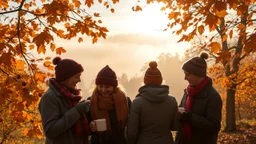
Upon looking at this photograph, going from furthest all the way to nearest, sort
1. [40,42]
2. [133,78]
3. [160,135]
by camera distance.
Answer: [133,78], [40,42], [160,135]

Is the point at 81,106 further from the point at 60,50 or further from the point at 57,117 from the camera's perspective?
the point at 60,50

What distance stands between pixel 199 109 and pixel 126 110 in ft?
3.34

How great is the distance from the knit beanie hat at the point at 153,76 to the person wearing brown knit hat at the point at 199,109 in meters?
0.48

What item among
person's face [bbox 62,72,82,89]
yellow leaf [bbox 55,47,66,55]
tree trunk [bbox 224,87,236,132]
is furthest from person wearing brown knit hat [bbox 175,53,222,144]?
tree trunk [bbox 224,87,236,132]

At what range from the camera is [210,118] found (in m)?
3.46

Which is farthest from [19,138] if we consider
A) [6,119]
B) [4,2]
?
[4,2]

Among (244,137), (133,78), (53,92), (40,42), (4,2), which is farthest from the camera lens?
(133,78)

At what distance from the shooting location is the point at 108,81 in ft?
11.1

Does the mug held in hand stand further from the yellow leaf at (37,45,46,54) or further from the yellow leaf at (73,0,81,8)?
the yellow leaf at (73,0,81,8)

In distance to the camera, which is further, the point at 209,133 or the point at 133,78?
the point at 133,78

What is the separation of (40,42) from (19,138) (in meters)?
9.13

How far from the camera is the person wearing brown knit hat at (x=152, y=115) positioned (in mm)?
3221

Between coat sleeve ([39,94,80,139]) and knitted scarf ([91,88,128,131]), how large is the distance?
408 mm

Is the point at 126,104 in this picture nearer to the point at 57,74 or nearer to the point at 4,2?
the point at 57,74
